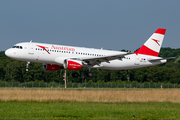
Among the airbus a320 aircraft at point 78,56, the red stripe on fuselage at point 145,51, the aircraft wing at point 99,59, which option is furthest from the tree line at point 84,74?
the aircraft wing at point 99,59

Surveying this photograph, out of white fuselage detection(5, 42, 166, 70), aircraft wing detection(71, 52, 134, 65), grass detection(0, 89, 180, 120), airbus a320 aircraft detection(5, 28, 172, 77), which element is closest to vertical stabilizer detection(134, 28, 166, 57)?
airbus a320 aircraft detection(5, 28, 172, 77)

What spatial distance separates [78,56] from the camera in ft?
144

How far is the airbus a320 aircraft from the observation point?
134ft

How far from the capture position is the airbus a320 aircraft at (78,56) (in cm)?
4081

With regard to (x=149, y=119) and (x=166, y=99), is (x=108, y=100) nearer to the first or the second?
(x=166, y=99)

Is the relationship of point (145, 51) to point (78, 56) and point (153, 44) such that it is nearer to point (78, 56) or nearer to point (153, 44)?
point (153, 44)

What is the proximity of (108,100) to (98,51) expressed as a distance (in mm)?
18636

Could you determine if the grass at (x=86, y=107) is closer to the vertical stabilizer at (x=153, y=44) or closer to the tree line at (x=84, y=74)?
the vertical stabilizer at (x=153, y=44)

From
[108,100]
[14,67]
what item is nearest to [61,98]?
[108,100]

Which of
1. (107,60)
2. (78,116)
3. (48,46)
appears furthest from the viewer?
(107,60)

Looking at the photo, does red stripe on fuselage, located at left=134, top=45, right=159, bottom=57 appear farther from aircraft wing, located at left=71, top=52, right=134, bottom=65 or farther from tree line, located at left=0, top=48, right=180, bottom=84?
tree line, located at left=0, top=48, right=180, bottom=84

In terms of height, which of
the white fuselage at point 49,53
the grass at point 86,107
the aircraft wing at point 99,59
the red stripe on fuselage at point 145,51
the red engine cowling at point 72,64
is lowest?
the grass at point 86,107

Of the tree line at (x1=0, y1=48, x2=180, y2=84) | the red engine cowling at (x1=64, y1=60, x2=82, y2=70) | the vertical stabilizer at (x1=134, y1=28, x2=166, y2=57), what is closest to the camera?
the red engine cowling at (x1=64, y1=60, x2=82, y2=70)

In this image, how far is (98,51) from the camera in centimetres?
4616
